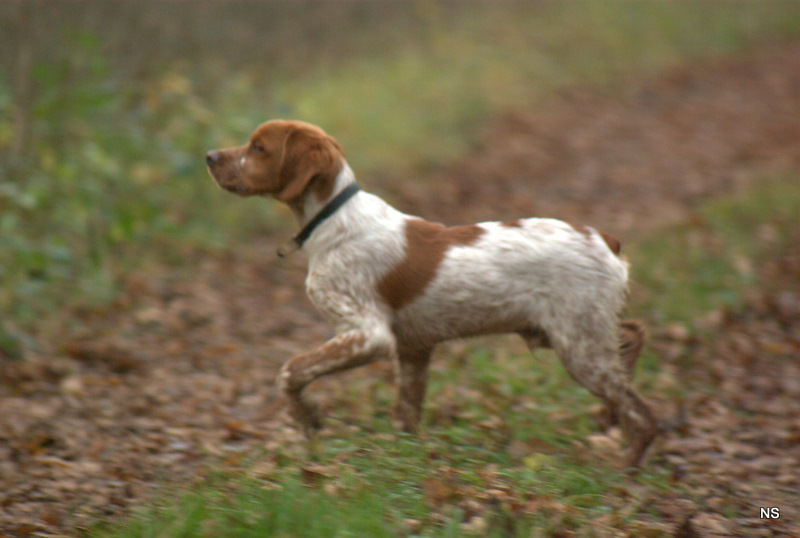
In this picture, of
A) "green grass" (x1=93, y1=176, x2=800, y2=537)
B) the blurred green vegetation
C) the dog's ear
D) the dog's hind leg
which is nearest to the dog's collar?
the dog's ear

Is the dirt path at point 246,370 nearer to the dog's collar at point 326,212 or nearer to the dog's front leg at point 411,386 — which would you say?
the dog's front leg at point 411,386

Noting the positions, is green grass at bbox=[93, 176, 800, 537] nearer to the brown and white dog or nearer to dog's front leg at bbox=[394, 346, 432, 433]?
dog's front leg at bbox=[394, 346, 432, 433]

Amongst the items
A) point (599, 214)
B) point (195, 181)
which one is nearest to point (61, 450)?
point (195, 181)

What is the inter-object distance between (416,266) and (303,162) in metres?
0.79

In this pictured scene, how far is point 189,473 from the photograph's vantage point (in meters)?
4.22

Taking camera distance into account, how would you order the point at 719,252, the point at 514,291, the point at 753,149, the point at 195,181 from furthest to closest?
the point at 753,149
the point at 195,181
the point at 719,252
the point at 514,291

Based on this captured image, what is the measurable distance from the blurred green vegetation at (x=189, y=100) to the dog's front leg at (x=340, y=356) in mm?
2567

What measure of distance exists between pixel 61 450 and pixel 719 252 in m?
5.66

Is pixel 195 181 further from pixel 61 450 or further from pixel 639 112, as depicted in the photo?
pixel 639 112

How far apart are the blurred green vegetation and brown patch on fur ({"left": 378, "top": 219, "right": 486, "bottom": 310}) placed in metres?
2.88

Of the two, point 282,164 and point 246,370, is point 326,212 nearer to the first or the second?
point 282,164

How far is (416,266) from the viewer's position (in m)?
4.17

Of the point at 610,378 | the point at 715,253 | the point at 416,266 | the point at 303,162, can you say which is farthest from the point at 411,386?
the point at 715,253

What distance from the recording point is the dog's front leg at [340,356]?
160 inches
